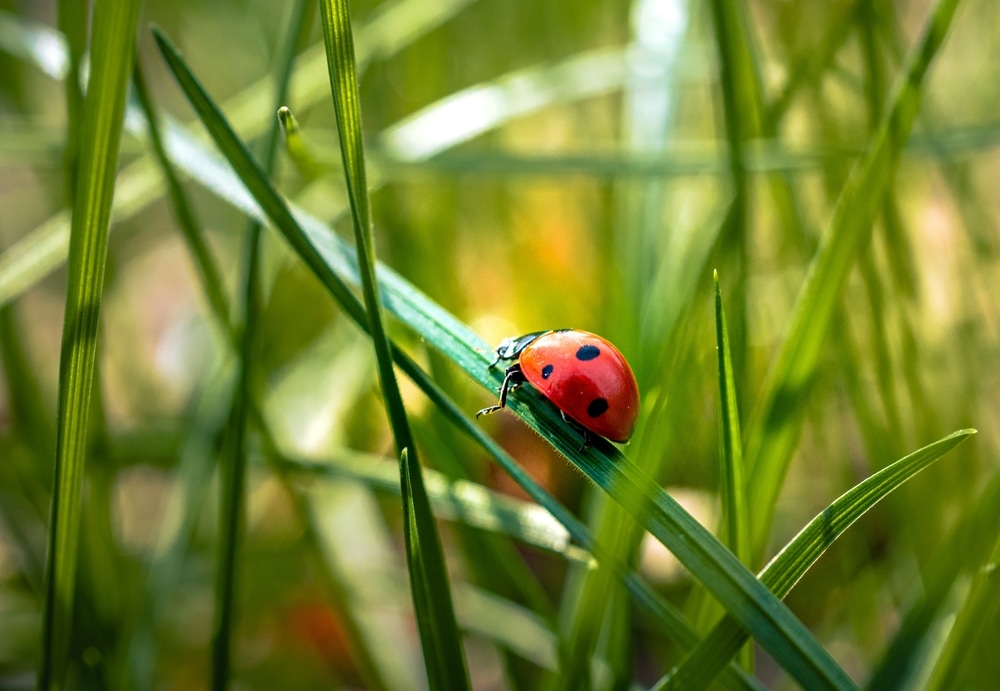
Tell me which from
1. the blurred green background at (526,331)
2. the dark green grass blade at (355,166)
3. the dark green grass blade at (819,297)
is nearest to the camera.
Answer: the dark green grass blade at (355,166)

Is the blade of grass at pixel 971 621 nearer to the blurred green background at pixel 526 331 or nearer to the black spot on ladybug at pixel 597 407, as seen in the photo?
the blurred green background at pixel 526 331

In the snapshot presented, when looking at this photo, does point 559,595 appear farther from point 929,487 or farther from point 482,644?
point 929,487

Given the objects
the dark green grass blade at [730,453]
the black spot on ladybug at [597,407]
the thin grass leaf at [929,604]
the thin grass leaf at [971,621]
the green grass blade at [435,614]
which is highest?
the black spot on ladybug at [597,407]

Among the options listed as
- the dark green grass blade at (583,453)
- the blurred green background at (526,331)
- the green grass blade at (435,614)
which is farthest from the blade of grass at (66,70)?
the green grass blade at (435,614)

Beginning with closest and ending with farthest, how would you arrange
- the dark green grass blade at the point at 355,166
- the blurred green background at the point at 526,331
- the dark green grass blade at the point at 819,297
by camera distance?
the dark green grass blade at the point at 355,166 < the dark green grass blade at the point at 819,297 < the blurred green background at the point at 526,331

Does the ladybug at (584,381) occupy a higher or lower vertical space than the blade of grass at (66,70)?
lower

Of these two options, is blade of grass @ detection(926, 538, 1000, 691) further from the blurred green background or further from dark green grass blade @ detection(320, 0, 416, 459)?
dark green grass blade @ detection(320, 0, 416, 459)

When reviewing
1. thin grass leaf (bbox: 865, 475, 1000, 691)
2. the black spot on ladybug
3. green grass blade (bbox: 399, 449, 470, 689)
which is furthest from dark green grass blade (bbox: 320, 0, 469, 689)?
thin grass leaf (bbox: 865, 475, 1000, 691)
